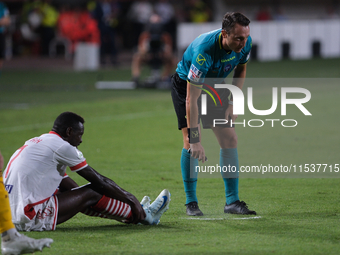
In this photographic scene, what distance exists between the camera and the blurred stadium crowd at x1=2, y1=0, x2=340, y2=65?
22297 millimetres

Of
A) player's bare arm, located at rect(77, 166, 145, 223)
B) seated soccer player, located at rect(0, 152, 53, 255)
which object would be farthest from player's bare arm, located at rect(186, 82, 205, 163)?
seated soccer player, located at rect(0, 152, 53, 255)

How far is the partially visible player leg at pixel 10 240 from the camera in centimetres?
385

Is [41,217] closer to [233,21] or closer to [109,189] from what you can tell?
[109,189]

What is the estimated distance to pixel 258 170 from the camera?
7512mm

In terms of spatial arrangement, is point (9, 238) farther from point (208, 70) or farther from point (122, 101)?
point (122, 101)

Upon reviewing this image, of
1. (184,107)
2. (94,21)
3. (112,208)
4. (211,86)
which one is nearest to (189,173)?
(184,107)

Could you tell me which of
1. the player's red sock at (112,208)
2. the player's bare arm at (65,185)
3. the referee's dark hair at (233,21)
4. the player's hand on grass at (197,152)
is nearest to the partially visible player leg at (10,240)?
the player's red sock at (112,208)

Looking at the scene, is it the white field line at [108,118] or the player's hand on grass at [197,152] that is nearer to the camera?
the player's hand on grass at [197,152]

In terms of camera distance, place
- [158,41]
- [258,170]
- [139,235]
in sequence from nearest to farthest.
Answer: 1. [139,235]
2. [258,170]
3. [158,41]

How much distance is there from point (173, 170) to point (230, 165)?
219cm

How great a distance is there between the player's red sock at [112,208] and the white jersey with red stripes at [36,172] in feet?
1.28

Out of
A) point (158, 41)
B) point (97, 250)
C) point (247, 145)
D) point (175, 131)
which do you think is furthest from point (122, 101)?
point (97, 250)

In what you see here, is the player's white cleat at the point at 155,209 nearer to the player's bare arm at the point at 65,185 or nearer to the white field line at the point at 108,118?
the player's bare arm at the point at 65,185

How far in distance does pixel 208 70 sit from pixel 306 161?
3.26 m
